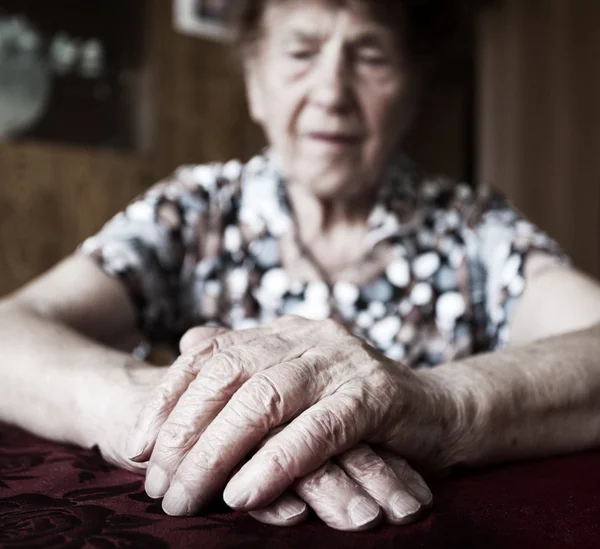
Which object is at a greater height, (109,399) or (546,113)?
(546,113)

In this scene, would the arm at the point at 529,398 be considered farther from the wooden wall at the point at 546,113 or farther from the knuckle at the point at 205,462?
the wooden wall at the point at 546,113

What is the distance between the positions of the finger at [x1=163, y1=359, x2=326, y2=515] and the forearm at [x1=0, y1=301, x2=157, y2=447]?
17cm

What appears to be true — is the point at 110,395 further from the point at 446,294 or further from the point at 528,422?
the point at 446,294

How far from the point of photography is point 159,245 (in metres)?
1.13

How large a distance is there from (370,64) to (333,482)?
829 mm

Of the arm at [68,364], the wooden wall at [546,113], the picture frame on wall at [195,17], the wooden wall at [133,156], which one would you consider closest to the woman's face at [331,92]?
the arm at [68,364]

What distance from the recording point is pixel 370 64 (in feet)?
3.68

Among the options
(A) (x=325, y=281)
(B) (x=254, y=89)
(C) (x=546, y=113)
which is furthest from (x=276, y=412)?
(C) (x=546, y=113)

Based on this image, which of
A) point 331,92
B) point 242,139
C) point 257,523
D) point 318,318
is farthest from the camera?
point 242,139

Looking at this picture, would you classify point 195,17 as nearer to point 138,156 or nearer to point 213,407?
point 138,156

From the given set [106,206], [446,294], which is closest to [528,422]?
[446,294]

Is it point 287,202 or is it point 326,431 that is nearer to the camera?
point 326,431

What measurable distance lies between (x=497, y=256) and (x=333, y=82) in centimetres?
41

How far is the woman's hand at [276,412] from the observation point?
18.6 inches
